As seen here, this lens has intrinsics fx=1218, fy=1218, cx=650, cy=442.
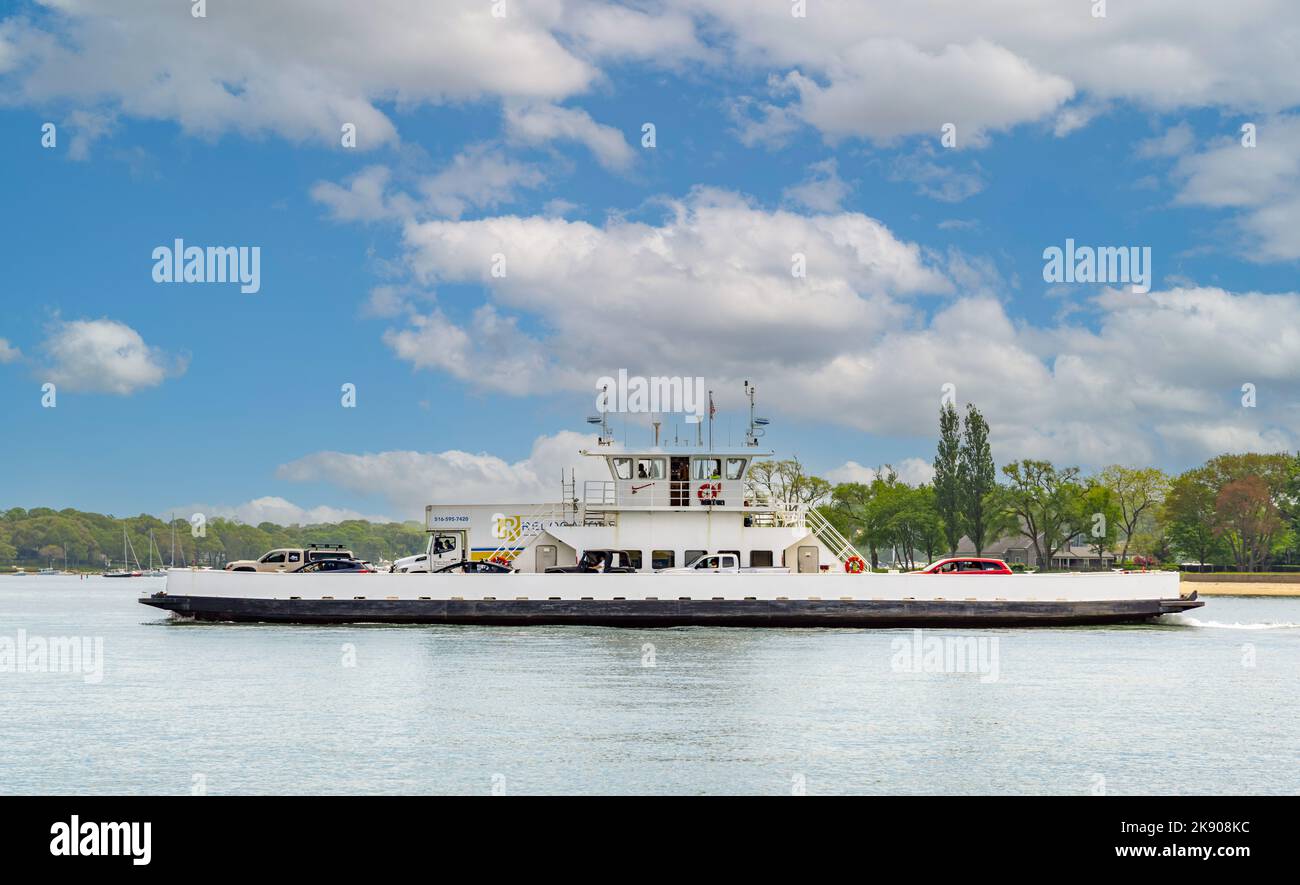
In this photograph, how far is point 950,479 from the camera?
9225 cm

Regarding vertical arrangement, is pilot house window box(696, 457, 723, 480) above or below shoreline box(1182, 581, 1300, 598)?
above

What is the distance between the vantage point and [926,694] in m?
27.1

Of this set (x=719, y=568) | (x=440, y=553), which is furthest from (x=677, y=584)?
(x=440, y=553)

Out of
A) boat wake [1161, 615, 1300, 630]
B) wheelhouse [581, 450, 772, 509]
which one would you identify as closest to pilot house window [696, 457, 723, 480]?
wheelhouse [581, 450, 772, 509]

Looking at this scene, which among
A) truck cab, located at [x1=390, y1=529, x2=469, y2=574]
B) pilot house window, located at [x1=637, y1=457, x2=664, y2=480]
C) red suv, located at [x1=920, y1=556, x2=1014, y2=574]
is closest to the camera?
A: red suv, located at [x1=920, y1=556, x2=1014, y2=574]

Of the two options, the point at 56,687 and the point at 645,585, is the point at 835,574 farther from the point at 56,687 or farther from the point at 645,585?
the point at 56,687

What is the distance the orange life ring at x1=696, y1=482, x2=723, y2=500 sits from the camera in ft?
148

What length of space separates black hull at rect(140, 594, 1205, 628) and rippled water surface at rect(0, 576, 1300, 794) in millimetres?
2772

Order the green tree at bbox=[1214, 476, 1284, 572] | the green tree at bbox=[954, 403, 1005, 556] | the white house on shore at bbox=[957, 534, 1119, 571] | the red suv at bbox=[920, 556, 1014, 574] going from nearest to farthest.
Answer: the red suv at bbox=[920, 556, 1014, 574]
the green tree at bbox=[954, 403, 1005, 556]
the green tree at bbox=[1214, 476, 1284, 572]
the white house on shore at bbox=[957, 534, 1119, 571]

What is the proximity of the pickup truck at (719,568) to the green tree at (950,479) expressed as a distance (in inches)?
1980

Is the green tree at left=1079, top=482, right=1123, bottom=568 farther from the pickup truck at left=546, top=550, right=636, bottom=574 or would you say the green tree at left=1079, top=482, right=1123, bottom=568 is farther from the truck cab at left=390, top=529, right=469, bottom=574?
the pickup truck at left=546, top=550, right=636, bottom=574

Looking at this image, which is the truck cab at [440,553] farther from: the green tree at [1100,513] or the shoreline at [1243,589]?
the shoreline at [1243,589]

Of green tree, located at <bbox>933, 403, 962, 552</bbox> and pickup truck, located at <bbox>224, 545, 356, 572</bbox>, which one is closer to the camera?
pickup truck, located at <bbox>224, 545, 356, 572</bbox>
